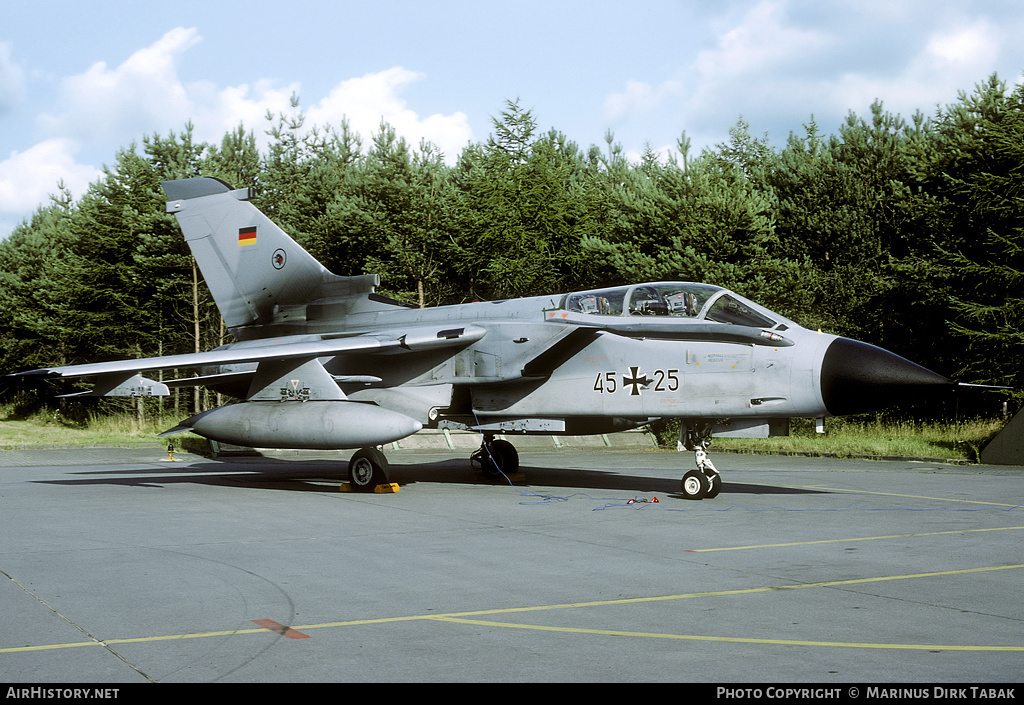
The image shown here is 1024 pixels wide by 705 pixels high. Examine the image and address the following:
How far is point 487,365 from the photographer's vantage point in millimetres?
13867

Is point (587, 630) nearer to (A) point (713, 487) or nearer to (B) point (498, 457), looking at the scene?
(A) point (713, 487)

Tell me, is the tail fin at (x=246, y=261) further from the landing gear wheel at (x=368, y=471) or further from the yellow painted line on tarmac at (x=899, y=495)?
the yellow painted line on tarmac at (x=899, y=495)

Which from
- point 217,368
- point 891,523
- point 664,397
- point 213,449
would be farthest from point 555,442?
point 891,523

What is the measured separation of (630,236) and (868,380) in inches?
816

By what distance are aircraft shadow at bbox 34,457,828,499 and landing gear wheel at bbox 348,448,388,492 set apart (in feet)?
1.66

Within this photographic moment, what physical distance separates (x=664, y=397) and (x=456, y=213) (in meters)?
25.4

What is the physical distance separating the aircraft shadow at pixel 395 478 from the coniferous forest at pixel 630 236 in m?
12.9

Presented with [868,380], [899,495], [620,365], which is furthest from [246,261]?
[899,495]

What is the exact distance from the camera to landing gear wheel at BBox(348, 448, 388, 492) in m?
14.1

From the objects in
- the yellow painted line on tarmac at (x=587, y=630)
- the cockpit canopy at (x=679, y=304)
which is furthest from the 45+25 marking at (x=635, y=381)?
the yellow painted line on tarmac at (x=587, y=630)

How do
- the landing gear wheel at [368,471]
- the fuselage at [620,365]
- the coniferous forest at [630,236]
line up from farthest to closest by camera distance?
the coniferous forest at [630,236]
the landing gear wheel at [368,471]
the fuselage at [620,365]

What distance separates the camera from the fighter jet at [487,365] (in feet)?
38.1

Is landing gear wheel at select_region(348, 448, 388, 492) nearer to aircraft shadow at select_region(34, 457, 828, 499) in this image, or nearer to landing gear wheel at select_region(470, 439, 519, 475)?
aircraft shadow at select_region(34, 457, 828, 499)

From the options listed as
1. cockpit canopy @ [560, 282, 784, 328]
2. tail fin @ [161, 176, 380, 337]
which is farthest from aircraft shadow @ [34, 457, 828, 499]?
tail fin @ [161, 176, 380, 337]
